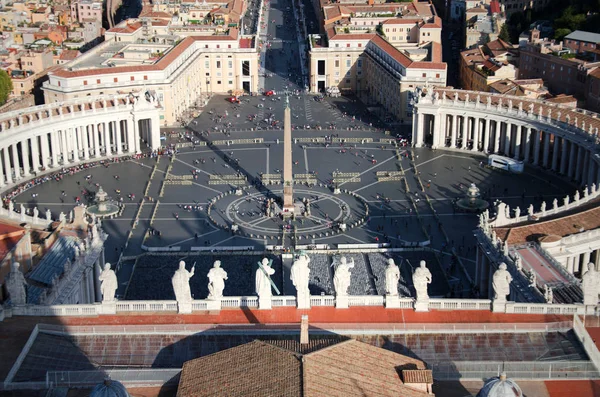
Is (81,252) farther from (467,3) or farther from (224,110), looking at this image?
(467,3)

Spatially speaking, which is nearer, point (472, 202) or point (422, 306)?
point (422, 306)

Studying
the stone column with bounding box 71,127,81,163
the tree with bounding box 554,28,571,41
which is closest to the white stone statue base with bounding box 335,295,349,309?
the stone column with bounding box 71,127,81,163

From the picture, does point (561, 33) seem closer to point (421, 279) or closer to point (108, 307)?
point (421, 279)

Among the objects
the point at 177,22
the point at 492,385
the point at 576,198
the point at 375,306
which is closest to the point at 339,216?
the point at 576,198

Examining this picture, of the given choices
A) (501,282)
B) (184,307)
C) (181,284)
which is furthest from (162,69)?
(501,282)

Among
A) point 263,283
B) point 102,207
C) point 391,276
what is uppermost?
point 391,276

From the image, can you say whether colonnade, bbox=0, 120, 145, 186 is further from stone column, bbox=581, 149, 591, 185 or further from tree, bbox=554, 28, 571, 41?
tree, bbox=554, 28, 571, 41

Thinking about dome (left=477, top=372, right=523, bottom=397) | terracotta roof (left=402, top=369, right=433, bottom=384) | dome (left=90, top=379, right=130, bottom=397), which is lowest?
terracotta roof (left=402, top=369, right=433, bottom=384)

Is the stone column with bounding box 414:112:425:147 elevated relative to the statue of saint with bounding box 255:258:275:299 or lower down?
lower down
